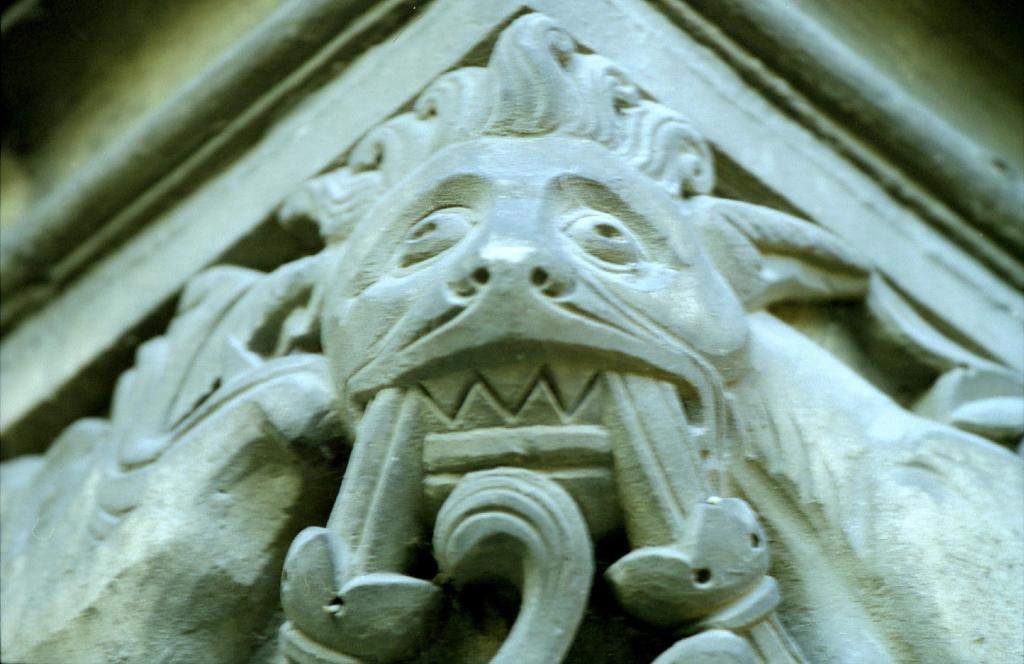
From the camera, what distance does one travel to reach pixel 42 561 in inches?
62.7

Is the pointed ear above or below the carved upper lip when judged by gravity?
above

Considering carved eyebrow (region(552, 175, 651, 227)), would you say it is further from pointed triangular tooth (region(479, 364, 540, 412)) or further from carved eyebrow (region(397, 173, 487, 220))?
pointed triangular tooth (region(479, 364, 540, 412))

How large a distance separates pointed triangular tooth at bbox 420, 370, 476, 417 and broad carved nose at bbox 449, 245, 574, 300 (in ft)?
0.24

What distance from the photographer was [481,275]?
1.20 metres

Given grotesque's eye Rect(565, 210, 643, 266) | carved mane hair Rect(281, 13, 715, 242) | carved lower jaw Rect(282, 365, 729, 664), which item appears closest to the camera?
carved lower jaw Rect(282, 365, 729, 664)

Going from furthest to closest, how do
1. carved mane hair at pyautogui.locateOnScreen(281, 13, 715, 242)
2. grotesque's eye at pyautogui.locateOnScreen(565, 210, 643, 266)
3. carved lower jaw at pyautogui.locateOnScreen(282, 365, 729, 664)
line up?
carved mane hair at pyautogui.locateOnScreen(281, 13, 715, 242) < grotesque's eye at pyautogui.locateOnScreen(565, 210, 643, 266) < carved lower jaw at pyautogui.locateOnScreen(282, 365, 729, 664)

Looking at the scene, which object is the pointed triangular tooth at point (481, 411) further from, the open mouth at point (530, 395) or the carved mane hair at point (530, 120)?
the carved mane hair at point (530, 120)

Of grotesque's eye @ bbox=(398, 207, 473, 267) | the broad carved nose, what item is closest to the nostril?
the broad carved nose

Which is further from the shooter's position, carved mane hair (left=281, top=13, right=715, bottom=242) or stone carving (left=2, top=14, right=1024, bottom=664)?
carved mane hair (left=281, top=13, right=715, bottom=242)

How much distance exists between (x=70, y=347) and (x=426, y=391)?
0.86m

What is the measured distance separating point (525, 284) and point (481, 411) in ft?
0.40

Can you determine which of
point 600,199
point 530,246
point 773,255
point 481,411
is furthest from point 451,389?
point 773,255

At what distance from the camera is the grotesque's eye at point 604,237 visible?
1274 millimetres

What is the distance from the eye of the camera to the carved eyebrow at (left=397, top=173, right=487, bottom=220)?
1.32m
